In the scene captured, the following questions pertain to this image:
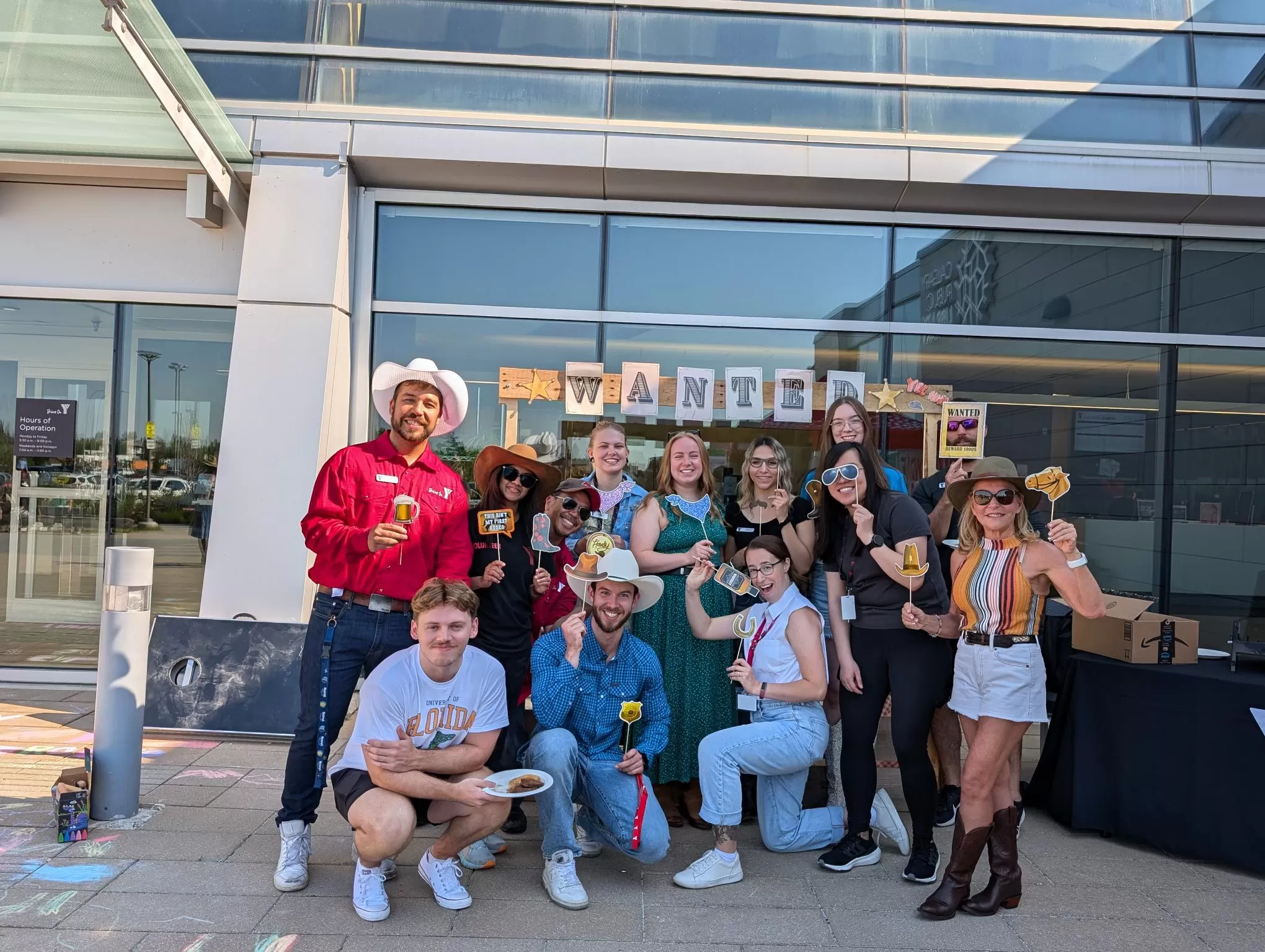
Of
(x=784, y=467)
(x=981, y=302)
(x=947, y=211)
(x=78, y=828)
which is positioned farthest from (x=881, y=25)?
→ (x=78, y=828)

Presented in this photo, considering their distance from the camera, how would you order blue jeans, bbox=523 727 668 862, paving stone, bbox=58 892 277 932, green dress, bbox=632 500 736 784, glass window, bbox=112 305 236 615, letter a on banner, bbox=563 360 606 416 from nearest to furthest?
1. paving stone, bbox=58 892 277 932
2. blue jeans, bbox=523 727 668 862
3. green dress, bbox=632 500 736 784
4. letter a on banner, bbox=563 360 606 416
5. glass window, bbox=112 305 236 615

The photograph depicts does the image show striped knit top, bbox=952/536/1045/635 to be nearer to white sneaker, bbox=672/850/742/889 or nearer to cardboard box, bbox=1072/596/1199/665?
cardboard box, bbox=1072/596/1199/665

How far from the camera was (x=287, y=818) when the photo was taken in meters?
3.67

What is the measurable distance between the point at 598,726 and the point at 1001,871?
5.53ft

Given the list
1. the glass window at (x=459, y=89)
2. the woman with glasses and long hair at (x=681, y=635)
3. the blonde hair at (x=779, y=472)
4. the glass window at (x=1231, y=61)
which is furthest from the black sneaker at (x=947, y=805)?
the glass window at (x=1231, y=61)

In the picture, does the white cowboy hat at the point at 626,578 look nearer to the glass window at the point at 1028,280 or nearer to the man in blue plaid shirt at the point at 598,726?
the man in blue plaid shirt at the point at 598,726

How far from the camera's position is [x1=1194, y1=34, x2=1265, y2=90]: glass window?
712cm

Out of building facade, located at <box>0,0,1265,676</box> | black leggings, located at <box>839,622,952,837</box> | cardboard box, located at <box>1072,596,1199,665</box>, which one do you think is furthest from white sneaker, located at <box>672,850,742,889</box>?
building facade, located at <box>0,0,1265,676</box>

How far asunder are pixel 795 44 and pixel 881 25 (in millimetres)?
708

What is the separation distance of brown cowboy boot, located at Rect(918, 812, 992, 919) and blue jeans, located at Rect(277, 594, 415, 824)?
2360mm

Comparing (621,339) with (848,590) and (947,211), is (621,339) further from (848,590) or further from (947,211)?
(848,590)

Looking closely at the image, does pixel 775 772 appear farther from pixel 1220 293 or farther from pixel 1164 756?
pixel 1220 293

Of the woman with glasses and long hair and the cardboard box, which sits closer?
the cardboard box

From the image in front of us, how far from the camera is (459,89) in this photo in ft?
22.6
